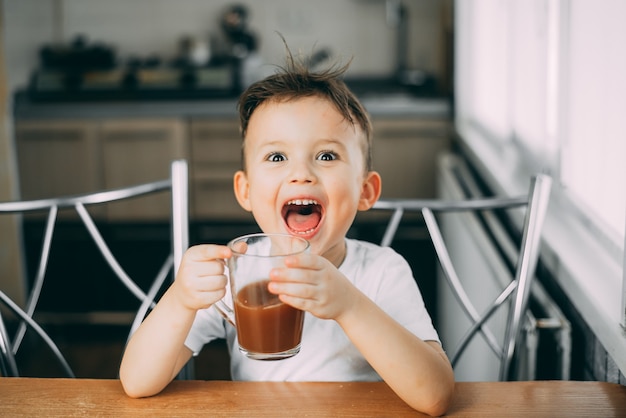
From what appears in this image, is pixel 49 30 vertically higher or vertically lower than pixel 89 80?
higher

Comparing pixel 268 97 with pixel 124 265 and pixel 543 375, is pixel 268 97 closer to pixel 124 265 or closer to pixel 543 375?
pixel 543 375

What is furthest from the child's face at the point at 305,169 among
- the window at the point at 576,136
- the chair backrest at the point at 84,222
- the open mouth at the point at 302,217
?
the window at the point at 576,136

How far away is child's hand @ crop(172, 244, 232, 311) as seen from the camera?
2.55 feet

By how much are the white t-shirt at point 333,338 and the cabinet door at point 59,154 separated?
2504mm

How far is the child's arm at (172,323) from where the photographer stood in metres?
0.78

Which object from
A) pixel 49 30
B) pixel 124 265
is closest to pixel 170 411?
pixel 124 265

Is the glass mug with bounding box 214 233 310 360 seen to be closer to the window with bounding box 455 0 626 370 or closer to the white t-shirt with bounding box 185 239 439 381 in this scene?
the white t-shirt with bounding box 185 239 439 381

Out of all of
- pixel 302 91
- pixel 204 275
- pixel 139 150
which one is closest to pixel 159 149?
pixel 139 150

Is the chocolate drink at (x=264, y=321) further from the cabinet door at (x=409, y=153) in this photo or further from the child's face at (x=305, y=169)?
the cabinet door at (x=409, y=153)

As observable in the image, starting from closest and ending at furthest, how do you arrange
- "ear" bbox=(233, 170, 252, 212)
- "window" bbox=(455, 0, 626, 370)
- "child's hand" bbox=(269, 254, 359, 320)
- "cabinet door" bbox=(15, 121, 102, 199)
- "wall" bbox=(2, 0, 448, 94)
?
"child's hand" bbox=(269, 254, 359, 320) < "ear" bbox=(233, 170, 252, 212) < "window" bbox=(455, 0, 626, 370) < "cabinet door" bbox=(15, 121, 102, 199) < "wall" bbox=(2, 0, 448, 94)

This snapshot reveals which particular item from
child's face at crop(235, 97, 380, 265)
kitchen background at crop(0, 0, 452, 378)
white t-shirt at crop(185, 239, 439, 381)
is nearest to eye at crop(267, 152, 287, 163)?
child's face at crop(235, 97, 380, 265)

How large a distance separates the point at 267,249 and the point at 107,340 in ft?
7.82

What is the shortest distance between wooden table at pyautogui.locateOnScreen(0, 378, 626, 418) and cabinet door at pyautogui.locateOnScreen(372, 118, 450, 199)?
247 cm

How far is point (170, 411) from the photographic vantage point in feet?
2.56
